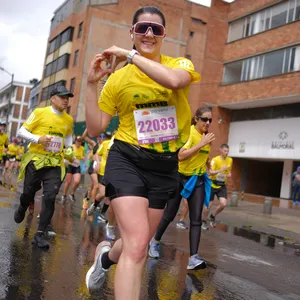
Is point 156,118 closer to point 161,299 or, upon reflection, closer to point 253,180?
point 161,299

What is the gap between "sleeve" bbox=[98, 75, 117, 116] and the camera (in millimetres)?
3199

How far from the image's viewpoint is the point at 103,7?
4053 centimetres

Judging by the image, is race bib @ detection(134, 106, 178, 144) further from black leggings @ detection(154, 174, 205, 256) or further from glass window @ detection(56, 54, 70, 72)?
glass window @ detection(56, 54, 70, 72)

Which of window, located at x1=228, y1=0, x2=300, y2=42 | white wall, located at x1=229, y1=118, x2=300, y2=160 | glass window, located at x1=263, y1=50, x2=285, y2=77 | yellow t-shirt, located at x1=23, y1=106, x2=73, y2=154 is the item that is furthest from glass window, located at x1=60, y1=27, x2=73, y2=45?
yellow t-shirt, located at x1=23, y1=106, x2=73, y2=154

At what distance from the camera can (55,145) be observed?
6012 millimetres

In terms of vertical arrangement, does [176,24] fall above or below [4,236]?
above

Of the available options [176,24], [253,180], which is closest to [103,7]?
[176,24]

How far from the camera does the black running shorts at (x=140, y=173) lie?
2.94 meters

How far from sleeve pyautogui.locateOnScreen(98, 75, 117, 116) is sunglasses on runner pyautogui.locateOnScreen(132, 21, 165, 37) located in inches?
15.4

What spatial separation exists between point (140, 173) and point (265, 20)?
27484 mm

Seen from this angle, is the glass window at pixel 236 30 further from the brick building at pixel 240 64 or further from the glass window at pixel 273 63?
the glass window at pixel 273 63

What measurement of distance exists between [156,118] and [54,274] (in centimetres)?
204

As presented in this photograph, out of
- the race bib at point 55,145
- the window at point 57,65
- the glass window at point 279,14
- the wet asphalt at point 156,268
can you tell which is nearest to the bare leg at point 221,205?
the wet asphalt at point 156,268

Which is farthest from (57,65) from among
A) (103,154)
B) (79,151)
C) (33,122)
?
(33,122)
